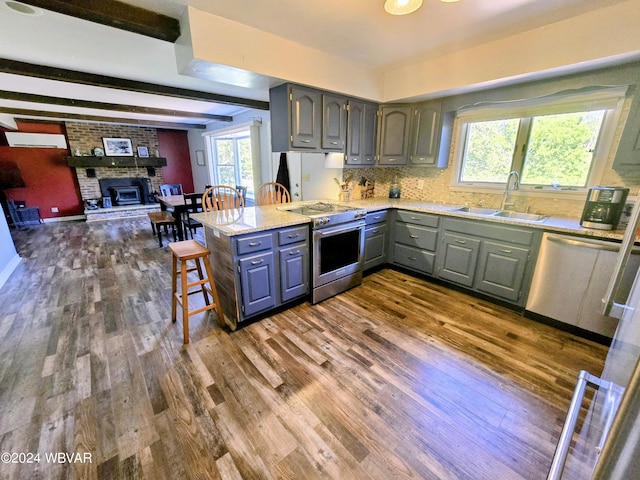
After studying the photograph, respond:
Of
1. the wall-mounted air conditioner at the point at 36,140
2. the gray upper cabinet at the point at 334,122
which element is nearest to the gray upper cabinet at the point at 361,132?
the gray upper cabinet at the point at 334,122

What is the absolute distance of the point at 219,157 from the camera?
7.06 m

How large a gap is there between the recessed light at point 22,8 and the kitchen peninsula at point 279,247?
5.62 feet

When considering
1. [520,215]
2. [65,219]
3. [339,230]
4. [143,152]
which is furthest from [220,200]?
[65,219]

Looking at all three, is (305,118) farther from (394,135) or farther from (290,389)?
(290,389)

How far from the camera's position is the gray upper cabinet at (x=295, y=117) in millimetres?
2549

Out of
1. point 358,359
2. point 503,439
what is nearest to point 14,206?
point 358,359

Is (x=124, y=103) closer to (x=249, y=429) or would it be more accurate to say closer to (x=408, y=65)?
(x=408, y=65)

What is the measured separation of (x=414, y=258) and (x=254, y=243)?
2.02 m

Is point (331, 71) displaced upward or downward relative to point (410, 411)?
upward

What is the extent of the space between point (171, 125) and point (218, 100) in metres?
3.72

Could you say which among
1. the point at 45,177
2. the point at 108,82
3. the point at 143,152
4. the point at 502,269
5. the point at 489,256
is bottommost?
the point at 502,269

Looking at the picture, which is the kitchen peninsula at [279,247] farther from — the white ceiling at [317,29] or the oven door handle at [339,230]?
the white ceiling at [317,29]

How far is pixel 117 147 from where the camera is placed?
22.9 feet

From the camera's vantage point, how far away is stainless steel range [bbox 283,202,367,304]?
2.55 meters
